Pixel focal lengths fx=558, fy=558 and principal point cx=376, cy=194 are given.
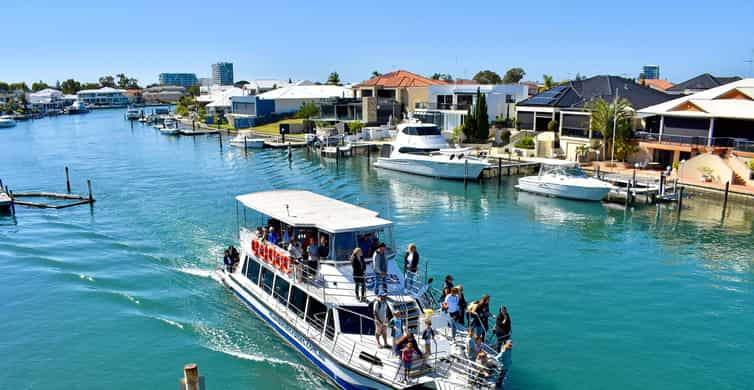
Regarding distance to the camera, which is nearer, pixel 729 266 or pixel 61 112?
pixel 729 266

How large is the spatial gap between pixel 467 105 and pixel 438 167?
2412 centimetres

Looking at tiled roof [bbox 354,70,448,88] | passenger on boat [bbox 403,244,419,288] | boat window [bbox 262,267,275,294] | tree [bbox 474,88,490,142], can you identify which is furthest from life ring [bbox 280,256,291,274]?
tiled roof [bbox 354,70,448,88]

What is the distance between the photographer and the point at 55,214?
134ft

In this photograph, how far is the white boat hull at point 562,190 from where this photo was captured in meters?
43.0

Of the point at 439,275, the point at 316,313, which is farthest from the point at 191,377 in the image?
the point at 439,275

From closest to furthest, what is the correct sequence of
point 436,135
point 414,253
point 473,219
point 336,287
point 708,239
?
point 336,287 < point 414,253 < point 708,239 < point 473,219 < point 436,135

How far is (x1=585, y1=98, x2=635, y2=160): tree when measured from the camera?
176 ft

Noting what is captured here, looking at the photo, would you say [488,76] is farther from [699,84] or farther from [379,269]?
[379,269]

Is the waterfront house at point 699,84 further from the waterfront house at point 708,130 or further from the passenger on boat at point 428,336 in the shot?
the passenger on boat at point 428,336

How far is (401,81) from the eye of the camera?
305 ft

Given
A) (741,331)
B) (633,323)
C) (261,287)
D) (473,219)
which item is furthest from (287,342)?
(473,219)

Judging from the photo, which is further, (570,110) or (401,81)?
(401,81)

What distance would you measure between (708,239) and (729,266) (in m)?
5.21

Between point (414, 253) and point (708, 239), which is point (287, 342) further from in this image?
point (708, 239)
